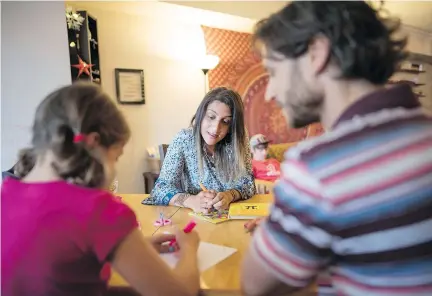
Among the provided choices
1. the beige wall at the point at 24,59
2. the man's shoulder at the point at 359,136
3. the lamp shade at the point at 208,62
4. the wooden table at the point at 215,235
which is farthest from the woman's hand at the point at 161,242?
the lamp shade at the point at 208,62

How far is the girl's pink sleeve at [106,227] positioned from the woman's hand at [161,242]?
0.94 ft

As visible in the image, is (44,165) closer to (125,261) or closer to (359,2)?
(125,261)

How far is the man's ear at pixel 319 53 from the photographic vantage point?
2.06 ft

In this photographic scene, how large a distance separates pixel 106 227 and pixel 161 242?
34 centimetres

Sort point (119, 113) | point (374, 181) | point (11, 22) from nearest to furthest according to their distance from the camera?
point (374, 181), point (119, 113), point (11, 22)

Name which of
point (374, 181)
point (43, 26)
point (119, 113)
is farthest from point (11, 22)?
point (374, 181)

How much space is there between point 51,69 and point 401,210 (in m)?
2.22

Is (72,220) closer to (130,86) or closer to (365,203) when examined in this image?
(365,203)

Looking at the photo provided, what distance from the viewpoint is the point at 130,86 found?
347cm

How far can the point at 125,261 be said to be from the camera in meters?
0.67

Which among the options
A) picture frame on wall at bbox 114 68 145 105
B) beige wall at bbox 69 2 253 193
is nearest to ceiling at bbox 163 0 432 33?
beige wall at bbox 69 2 253 193

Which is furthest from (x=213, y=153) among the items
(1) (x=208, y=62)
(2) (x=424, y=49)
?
(2) (x=424, y=49)

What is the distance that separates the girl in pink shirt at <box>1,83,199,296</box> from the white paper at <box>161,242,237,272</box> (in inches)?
4.3

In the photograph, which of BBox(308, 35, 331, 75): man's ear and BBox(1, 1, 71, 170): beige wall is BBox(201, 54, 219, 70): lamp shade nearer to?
BBox(1, 1, 71, 170): beige wall
